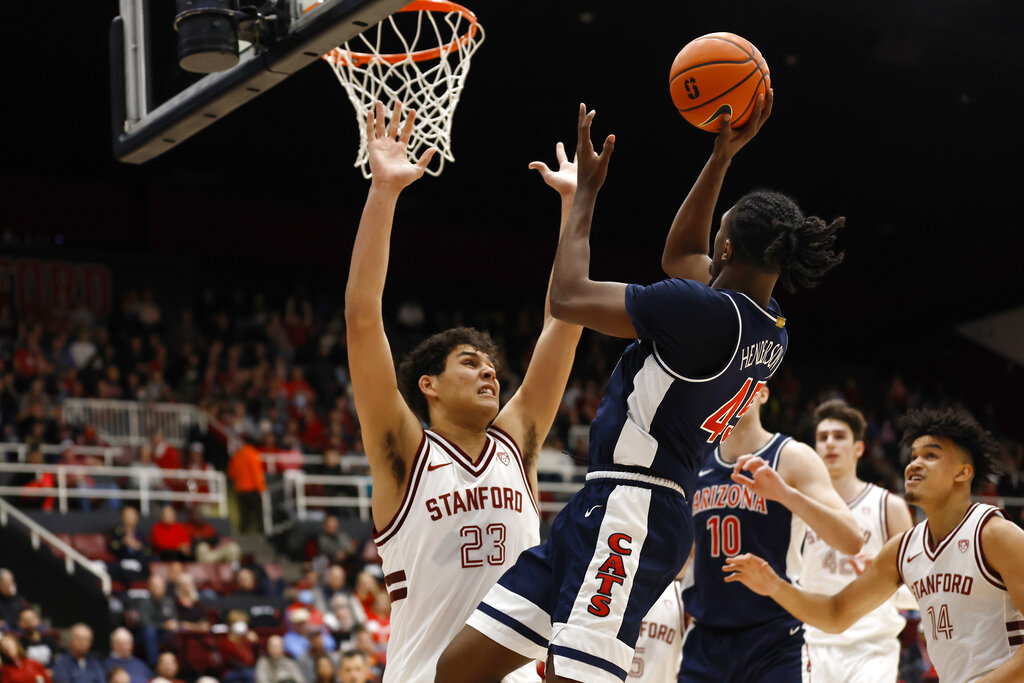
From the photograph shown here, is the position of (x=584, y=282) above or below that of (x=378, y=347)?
above

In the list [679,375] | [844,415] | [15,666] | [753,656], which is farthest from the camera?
[15,666]

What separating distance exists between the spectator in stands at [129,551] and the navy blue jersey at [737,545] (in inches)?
291

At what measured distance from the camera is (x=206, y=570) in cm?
1237

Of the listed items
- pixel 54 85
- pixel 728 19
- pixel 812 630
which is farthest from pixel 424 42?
pixel 54 85

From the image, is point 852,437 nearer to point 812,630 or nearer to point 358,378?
point 812,630

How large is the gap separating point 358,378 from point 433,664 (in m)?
0.94

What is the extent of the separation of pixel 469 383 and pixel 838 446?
3.45 m

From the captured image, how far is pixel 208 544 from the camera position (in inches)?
508

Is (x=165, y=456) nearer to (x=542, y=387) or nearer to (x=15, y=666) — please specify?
(x=15, y=666)

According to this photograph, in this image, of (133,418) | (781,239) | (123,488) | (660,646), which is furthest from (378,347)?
(133,418)

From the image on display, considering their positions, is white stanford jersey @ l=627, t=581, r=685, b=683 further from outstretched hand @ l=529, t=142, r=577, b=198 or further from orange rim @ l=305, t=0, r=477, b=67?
orange rim @ l=305, t=0, r=477, b=67

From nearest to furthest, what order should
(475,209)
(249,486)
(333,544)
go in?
(333,544)
(249,486)
(475,209)

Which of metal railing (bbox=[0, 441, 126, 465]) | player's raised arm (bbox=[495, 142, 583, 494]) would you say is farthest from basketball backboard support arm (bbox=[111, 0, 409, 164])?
metal railing (bbox=[0, 441, 126, 465])

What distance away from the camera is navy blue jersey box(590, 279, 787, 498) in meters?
3.54
